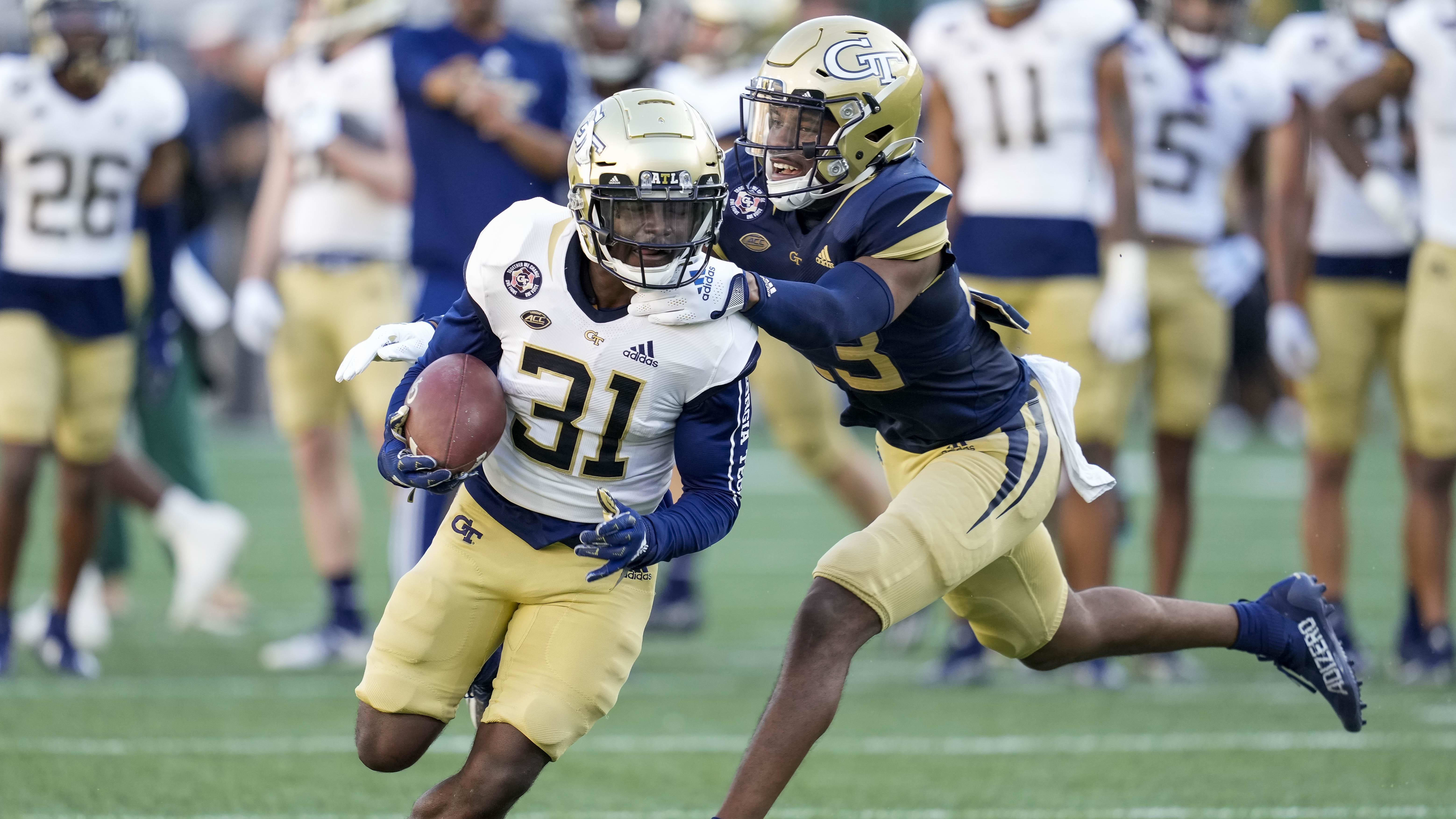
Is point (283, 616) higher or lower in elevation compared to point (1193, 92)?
lower

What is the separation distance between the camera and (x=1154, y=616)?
374 centimetres

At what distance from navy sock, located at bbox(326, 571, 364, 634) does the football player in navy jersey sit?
2.60 metres

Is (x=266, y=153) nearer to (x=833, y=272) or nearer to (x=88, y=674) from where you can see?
(x=88, y=674)

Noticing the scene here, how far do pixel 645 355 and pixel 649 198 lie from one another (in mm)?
281

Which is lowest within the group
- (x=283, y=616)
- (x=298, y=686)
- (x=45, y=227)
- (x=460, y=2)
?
(x=283, y=616)

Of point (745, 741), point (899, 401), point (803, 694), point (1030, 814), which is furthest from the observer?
point (745, 741)

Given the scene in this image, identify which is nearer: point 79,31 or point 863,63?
point 863,63

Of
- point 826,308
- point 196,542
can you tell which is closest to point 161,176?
point 196,542

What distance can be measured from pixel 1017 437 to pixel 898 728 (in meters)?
1.51

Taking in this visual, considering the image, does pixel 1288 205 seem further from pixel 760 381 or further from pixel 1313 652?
pixel 1313 652

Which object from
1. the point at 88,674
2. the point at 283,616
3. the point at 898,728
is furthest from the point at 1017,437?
the point at 283,616

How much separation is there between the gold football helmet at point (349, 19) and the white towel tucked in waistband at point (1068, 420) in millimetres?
3254

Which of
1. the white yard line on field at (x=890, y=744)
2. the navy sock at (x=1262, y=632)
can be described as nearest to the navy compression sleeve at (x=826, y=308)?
the navy sock at (x=1262, y=632)

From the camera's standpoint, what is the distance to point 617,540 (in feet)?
9.25
